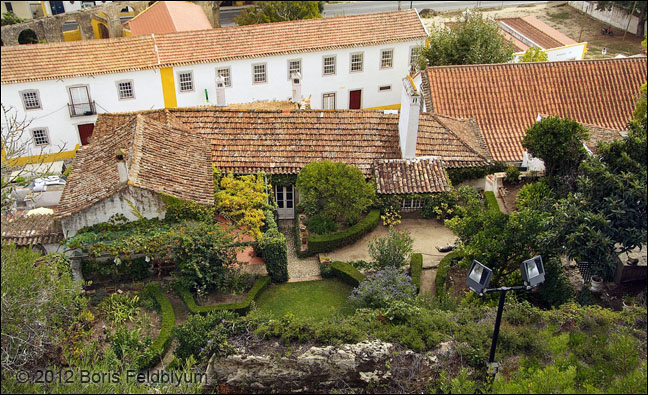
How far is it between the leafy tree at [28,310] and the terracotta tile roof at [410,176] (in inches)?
458

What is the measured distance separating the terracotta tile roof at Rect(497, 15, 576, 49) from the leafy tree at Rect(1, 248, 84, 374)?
111 ft

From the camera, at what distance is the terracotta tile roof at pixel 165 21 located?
40.6 metres

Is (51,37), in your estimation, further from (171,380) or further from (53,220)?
(171,380)

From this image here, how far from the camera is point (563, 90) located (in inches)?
1103

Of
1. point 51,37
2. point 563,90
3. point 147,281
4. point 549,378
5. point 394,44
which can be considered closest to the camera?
point 549,378

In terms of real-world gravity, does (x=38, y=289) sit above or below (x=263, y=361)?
above

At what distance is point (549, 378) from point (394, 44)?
91.2ft

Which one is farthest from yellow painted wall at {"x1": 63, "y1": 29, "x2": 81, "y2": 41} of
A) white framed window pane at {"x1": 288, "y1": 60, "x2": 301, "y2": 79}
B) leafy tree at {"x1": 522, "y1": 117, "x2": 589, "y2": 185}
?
leafy tree at {"x1": 522, "y1": 117, "x2": 589, "y2": 185}

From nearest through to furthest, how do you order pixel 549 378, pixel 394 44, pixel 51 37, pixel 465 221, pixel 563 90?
pixel 549 378
pixel 465 221
pixel 563 90
pixel 394 44
pixel 51 37

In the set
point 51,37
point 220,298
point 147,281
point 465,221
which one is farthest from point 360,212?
point 51,37

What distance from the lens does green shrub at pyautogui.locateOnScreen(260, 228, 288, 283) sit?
19.5m

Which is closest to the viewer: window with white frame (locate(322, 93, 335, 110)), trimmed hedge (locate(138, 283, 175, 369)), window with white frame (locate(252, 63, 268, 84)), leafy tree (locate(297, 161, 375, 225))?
trimmed hedge (locate(138, 283, 175, 369))

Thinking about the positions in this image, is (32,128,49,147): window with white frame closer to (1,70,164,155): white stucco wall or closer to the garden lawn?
(1,70,164,155): white stucco wall

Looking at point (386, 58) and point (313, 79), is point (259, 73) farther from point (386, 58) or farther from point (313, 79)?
point (386, 58)
